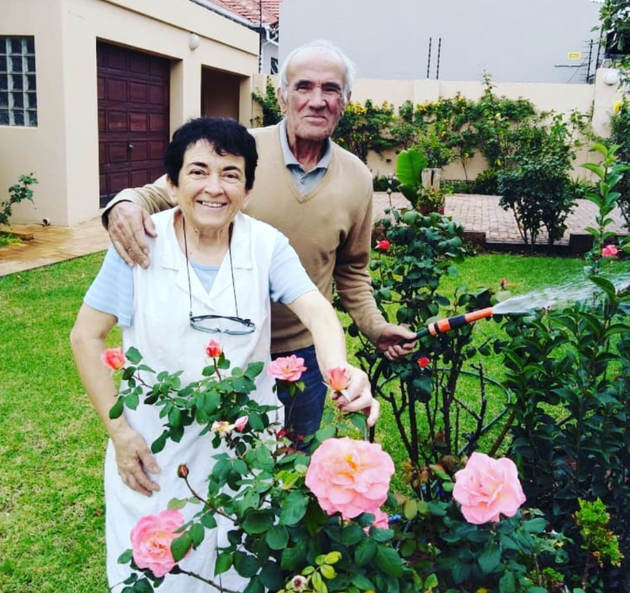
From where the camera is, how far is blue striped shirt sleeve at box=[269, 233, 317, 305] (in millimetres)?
1928

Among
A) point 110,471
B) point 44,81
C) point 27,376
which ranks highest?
point 44,81

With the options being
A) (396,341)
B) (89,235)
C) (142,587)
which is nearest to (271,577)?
(142,587)

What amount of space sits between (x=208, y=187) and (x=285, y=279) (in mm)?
329

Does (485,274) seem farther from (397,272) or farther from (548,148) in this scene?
(397,272)

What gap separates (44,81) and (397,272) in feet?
28.5

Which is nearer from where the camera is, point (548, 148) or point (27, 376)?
point (27, 376)

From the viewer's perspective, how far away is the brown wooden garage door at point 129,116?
1145cm

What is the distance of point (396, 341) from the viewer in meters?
2.43

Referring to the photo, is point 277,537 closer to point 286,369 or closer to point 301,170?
point 286,369

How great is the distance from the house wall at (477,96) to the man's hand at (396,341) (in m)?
16.5

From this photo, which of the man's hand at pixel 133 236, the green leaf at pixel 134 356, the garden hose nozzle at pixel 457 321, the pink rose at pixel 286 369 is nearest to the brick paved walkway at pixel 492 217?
the garden hose nozzle at pixel 457 321

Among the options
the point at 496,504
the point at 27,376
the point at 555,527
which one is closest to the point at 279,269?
the point at 496,504

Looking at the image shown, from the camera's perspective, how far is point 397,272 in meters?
2.83

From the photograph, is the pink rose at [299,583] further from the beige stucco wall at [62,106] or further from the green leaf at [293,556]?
the beige stucco wall at [62,106]
